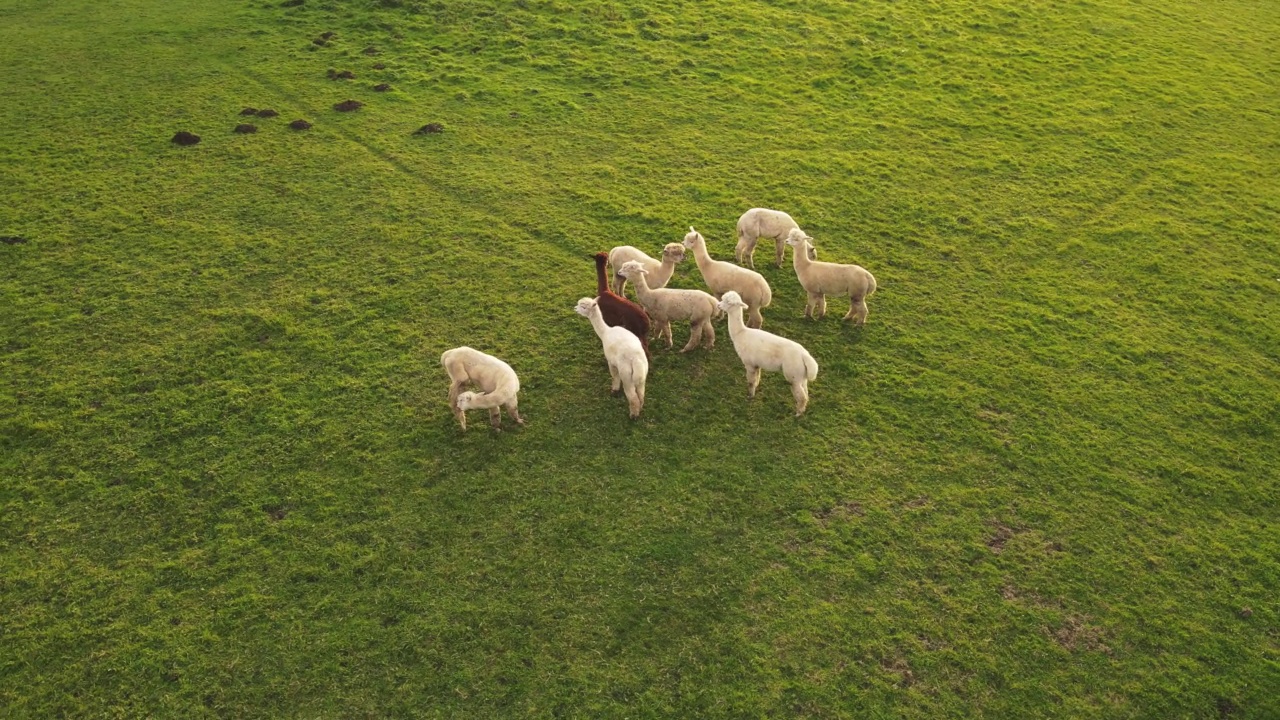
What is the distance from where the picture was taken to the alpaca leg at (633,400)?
9.16 metres

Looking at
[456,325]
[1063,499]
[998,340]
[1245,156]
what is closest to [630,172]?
[456,325]

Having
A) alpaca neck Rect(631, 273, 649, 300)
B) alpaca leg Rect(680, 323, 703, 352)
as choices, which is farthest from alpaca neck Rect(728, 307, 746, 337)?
alpaca neck Rect(631, 273, 649, 300)

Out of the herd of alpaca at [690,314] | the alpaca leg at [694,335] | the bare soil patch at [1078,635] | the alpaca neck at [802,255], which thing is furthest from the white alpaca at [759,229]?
the bare soil patch at [1078,635]

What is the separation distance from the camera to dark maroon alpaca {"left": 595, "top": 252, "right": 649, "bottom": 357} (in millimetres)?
9688

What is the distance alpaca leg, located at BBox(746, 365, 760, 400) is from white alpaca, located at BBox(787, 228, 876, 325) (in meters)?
1.64

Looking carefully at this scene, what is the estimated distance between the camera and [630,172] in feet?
46.5

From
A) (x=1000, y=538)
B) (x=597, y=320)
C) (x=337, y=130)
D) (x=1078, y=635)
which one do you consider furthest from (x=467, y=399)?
(x=337, y=130)

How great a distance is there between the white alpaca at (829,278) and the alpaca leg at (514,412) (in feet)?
12.4

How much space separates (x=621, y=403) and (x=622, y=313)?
98 centimetres

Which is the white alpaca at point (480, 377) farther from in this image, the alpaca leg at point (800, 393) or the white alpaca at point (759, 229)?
the white alpaca at point (759, 229)

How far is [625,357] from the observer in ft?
29.5

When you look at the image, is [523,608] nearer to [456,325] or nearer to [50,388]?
[456,325]

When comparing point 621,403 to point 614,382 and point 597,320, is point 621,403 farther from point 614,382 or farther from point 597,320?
point 597,320

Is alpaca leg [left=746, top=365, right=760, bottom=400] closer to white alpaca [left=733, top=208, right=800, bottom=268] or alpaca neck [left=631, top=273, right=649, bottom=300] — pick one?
alpaca neck [left=631, top=273, right=649, bottom=300]
